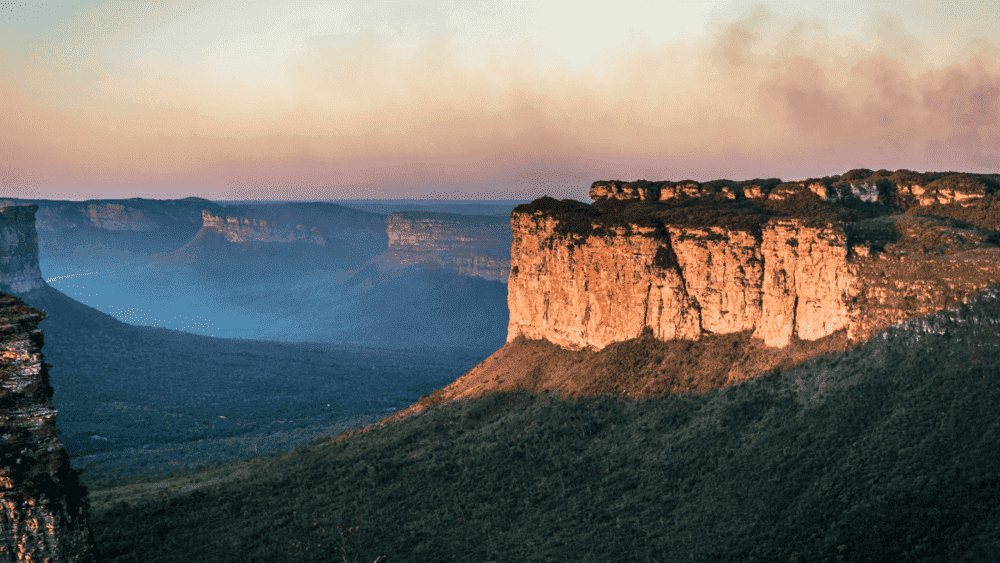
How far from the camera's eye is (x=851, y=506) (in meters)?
29.1

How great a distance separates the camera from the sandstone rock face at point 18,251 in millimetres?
106875

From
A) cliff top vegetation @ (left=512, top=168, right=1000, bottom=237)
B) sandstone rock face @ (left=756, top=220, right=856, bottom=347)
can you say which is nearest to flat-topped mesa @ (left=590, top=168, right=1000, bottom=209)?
cliff top vegetation @ (left=512, top=168, right=1000, bottom=237)

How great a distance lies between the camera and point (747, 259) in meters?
46.5

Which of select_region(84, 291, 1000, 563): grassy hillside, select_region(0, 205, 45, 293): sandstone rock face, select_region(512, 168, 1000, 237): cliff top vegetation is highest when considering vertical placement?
select_region(512, 168, 1000, 237): cliff top vegetation

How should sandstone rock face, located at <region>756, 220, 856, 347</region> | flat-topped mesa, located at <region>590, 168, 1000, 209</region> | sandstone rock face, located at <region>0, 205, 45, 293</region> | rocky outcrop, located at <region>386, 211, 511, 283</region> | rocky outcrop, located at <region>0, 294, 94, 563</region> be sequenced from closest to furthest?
rocky outcrop, located at <region>0, 294, 94, 563</region> < sandstone rock face, located at <region>756, 220, 856, 347</region> < flat-topped mesa, located at <region>590, 168, 1000, 209</region> < sandstone rock face, located at <region>0, 205, 45, 293</region> < rocky outcrop, located at <region>386, 211, 511, 283</region>

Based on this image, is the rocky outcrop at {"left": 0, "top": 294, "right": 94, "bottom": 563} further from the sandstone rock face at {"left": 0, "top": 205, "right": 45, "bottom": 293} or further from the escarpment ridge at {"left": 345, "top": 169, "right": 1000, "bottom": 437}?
the sandstone rock face at {"left": 0, "top": 205, "right": 45, "bottom": 293}

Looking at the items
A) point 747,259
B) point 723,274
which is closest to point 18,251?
point 723,274

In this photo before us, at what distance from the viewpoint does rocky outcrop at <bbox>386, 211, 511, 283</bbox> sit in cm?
18488

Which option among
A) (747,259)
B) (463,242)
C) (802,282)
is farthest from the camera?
(463,242)

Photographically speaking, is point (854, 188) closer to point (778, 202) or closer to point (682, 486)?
point (778, 202)

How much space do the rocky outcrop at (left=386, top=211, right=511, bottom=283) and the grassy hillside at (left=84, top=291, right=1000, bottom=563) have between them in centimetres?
13532

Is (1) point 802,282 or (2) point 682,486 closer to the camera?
(2) point 682,486

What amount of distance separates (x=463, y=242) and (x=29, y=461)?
16670 cm

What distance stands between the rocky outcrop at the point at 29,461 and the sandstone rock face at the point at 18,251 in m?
97.5
